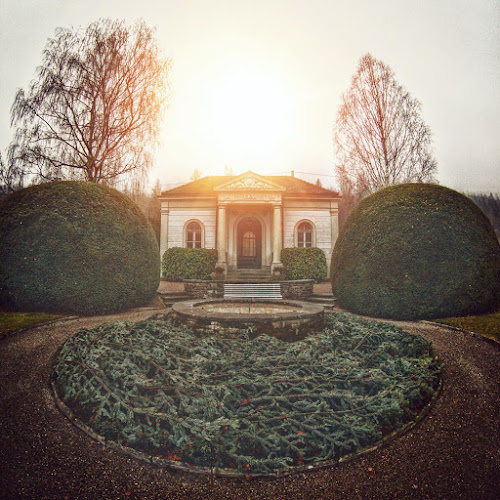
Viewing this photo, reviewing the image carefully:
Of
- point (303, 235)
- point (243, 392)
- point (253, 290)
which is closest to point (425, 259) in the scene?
point (243, 392)

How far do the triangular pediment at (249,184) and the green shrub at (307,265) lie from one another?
3.58 metres

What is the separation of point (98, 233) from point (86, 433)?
483 cm

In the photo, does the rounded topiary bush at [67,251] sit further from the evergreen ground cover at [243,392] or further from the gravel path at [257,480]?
the gravel path at [257,480]

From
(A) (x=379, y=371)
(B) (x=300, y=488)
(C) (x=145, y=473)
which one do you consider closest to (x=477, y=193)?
(A) (x=379, y=371)

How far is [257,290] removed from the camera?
36.9 ft

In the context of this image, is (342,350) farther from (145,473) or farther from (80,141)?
(80,141)

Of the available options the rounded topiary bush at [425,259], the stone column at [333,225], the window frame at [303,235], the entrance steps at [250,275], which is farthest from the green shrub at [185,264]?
the rounded topiary bush at [425,259]

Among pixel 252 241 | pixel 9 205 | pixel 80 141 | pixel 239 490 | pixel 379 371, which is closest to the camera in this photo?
pixel 239 490

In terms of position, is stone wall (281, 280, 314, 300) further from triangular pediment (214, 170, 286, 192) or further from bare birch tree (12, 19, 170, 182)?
bare birch tree (12, 19, 170, 182)

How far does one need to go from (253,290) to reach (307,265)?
340 cm

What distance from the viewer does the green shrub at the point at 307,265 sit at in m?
13.4

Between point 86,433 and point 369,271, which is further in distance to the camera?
point 369,271

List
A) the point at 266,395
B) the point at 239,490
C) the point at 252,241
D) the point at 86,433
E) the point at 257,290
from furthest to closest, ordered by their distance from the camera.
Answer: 1. the point at 252,241
2. the point at 257,290
3. the point at 266,395
4. the point at 86,433
5. the point at 239,490

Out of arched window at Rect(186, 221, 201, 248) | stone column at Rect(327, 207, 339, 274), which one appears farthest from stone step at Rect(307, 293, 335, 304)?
arched window at Rect(186, 221, 201, 248)
